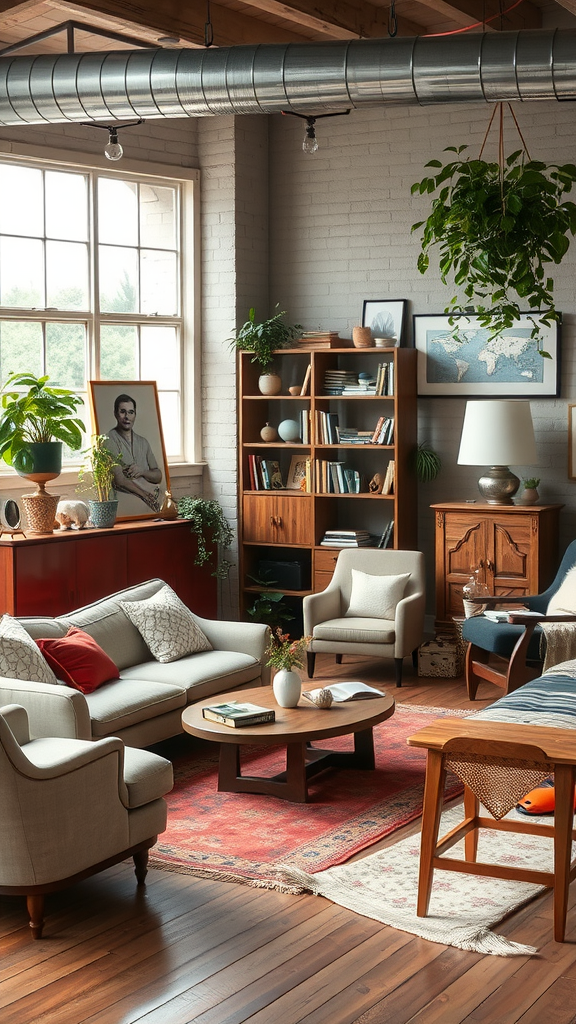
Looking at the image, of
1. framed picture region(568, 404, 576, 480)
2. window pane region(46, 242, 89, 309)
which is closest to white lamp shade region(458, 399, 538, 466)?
framed picture region(568, 404, 576, 480)

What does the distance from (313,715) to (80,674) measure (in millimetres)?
1096

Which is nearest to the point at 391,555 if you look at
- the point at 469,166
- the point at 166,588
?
the point at 166,588

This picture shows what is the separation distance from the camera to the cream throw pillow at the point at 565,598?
671 centimetres

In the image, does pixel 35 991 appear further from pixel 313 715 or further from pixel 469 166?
pixel 469 166

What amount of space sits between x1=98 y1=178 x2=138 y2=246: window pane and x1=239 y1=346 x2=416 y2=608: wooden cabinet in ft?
3.86

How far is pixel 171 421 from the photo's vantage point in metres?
8.70

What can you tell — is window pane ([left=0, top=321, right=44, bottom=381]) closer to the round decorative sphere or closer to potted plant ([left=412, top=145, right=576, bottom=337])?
the round decorative sphere

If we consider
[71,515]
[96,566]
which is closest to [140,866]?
[96,566]

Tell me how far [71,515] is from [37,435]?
0.57 m

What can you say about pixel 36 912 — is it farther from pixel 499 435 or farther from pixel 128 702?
pixel 499 435

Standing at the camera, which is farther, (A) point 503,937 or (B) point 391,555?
(B) point 391,555

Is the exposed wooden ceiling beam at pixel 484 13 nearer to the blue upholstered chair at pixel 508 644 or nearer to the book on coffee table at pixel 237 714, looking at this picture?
the blue upholstered chair at pixel 508 644

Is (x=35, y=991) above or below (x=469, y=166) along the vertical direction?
below

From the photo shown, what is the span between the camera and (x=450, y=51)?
517cm
